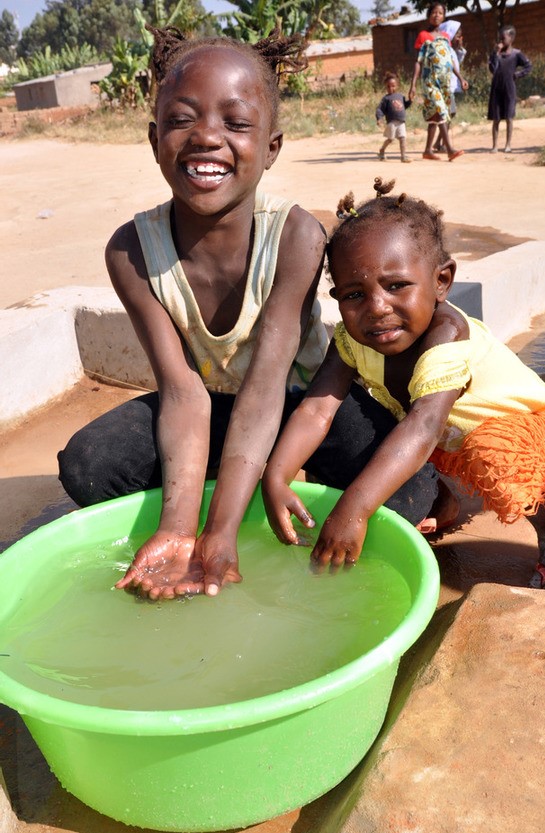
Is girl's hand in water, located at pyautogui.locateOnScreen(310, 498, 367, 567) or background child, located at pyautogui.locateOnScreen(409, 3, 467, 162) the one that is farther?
background child, located at pyautogui.locateOnScreen(409, 3, 467, 162)

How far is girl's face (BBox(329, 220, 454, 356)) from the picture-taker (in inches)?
74.4

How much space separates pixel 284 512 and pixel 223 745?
2.22ft

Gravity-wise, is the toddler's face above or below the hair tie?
above

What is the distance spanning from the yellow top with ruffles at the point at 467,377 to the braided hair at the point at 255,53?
651 mm

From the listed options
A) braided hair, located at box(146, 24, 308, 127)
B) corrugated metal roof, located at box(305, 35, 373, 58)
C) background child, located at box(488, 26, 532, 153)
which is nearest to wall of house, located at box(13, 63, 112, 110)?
corrugated metal roof, located at box(305, 35, 373, 58)

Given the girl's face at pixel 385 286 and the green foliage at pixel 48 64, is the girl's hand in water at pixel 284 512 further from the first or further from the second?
the green foliage at pixel 48 64

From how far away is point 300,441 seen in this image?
1.96 metres

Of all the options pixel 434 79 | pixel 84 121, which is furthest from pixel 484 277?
pixel 84 121

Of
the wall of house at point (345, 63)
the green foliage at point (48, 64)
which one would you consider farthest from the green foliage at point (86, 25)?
the wall of house at point (345, 63)

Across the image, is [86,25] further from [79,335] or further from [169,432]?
[169,432]

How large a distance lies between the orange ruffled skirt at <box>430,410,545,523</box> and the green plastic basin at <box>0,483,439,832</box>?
481 mm

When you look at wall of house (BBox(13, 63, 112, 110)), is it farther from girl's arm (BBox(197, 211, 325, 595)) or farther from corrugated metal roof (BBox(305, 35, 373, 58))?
girl's arm (BBox(197, 211, 325, 595))

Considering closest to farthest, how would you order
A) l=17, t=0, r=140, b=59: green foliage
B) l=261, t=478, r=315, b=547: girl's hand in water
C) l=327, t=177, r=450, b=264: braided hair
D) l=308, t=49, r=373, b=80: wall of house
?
1. l=261, t=478, r=315, b=547: girl's hand in water
2. l=327, t=177, r=450, b=264: braided hair
3. l=308, t=49, r=373, b=80: wall of house
4. l=17, t=0, r=140, b=59: green foliage

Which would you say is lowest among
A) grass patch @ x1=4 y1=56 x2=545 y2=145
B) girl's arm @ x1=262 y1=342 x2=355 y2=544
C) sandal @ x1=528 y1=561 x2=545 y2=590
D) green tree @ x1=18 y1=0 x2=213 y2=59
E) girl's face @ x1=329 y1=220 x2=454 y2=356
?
grass patch @ x1=4 y1=56 x2=545 y2=145
